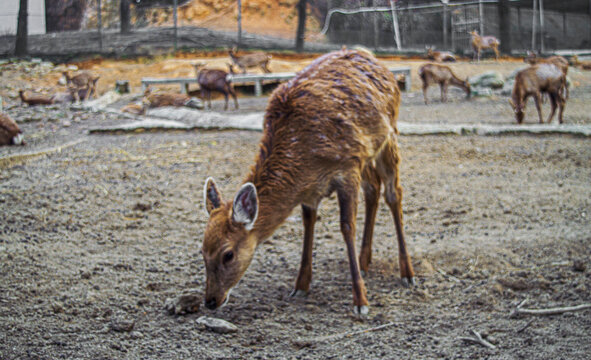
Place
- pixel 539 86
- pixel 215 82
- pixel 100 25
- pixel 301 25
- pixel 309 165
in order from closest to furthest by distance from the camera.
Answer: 1. pixel 309 165
2. pixel 539 86
3. pixel 215 82
4. pixel 100 25
5. pixel 301 25

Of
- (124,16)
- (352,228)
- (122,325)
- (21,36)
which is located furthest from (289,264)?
(124,16)

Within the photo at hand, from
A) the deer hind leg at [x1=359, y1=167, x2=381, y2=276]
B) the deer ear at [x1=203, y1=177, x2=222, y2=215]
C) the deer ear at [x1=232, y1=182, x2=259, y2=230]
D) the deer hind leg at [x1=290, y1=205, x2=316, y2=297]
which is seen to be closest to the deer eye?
the deer ear at [x1=232, y1=182, x2=259, y2=230]

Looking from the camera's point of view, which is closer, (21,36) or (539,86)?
(21,36)

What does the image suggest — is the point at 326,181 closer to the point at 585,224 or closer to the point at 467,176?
the point at 585,224

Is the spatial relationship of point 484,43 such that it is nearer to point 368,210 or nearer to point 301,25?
point 301,25

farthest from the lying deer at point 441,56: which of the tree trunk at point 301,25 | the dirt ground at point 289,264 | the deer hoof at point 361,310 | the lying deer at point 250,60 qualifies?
the deer hoof at point 361,310

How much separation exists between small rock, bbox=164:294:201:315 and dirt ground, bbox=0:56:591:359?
0.06m

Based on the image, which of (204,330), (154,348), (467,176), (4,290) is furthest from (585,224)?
(4,290)

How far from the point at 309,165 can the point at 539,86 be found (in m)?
9.48

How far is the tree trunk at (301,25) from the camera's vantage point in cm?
2584

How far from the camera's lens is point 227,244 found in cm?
340

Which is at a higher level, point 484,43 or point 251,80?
point 484,43

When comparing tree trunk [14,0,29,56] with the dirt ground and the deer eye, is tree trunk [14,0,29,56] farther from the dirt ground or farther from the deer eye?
the deer eye

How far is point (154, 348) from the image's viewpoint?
320 cm
